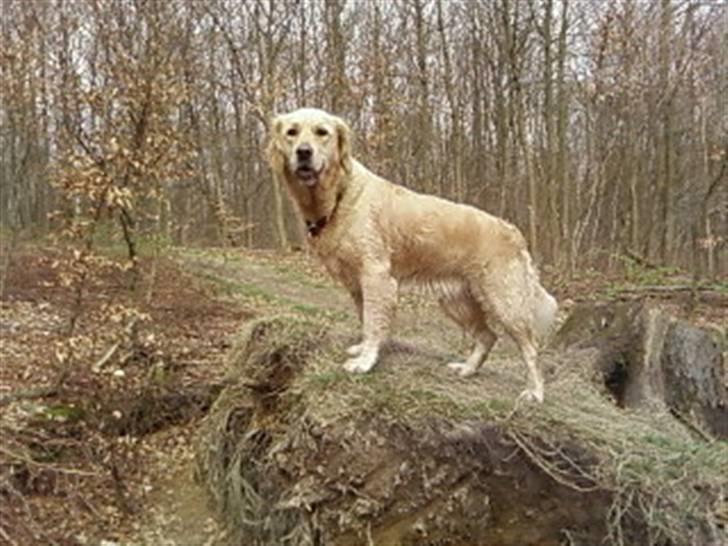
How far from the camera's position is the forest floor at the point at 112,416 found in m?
5.00

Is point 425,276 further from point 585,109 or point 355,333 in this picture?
point 585,109

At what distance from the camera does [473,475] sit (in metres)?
4.41

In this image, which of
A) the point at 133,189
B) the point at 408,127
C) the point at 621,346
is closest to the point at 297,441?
the point at 133,189

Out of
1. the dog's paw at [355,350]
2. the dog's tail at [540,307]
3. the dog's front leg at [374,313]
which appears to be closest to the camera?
the dog's front leg at [374,313]

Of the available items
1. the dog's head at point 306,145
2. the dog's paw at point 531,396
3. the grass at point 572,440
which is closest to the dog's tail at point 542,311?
the dog's paw at point 531,396

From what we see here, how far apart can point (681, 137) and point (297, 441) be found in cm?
1855

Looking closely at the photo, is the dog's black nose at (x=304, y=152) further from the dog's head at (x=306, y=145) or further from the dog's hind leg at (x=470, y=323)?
the dog's hind leg at (x=470, y=323)

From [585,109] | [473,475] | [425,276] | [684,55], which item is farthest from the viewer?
[585,109]

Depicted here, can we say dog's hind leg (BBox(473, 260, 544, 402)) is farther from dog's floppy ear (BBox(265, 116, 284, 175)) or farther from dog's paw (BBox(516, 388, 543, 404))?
dog's floppy ear (BBox(265, 116, 284, 175))

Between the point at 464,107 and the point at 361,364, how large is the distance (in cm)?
1657

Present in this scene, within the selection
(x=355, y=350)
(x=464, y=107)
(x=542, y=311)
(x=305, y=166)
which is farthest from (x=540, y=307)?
(x=464, y=107)

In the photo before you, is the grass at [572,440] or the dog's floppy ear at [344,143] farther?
the dog's floppy ear at [344,143]

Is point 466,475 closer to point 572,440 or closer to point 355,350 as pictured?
point 572,440

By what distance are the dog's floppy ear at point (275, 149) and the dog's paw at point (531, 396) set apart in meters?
1.99
